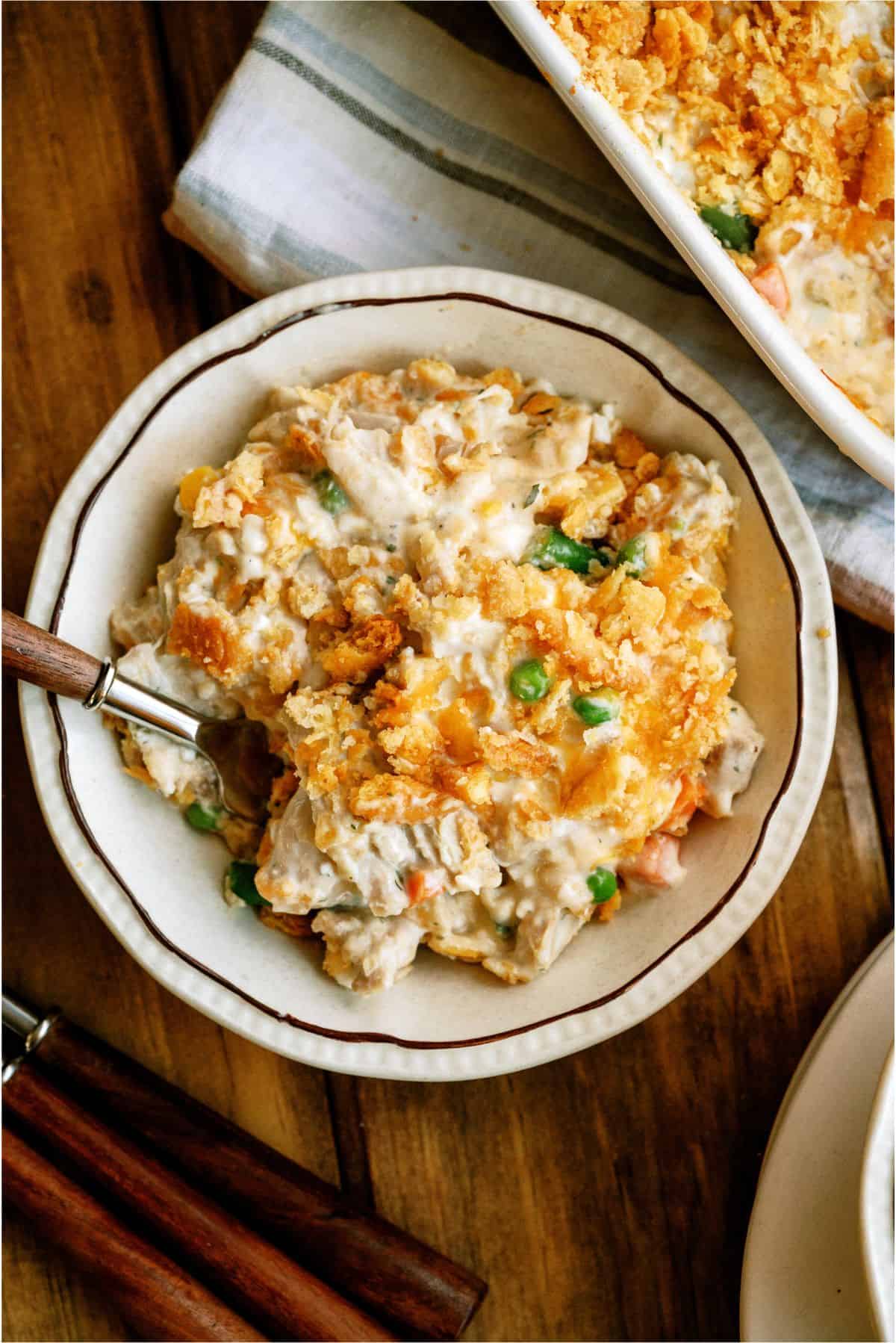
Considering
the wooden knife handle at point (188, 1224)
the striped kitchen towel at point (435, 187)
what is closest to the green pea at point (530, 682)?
the striped kitchen towel at point (435, 187)

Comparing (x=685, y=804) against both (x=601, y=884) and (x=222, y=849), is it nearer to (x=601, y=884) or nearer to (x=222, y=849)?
(x=601, y=884)

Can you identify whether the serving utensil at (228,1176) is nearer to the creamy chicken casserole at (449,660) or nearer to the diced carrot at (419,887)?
the creamy chicken casserole at (449,660)

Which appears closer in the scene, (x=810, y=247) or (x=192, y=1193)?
(x=810, y=247)

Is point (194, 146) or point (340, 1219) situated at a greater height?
point (194, 146)

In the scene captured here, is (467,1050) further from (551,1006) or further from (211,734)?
(211,734)

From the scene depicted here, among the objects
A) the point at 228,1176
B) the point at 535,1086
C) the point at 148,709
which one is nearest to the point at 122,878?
the point at 148,709

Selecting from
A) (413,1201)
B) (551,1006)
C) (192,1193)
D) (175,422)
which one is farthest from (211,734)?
(413,1201)

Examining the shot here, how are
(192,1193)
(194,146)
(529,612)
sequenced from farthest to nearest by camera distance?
(194,146), (192,1193), (529,612)
